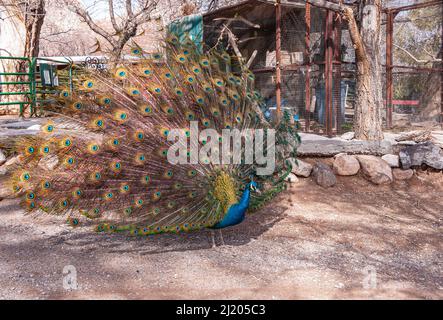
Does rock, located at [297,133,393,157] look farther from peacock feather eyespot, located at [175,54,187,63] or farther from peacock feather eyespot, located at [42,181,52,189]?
peacock feather eyespot, located at [42,181,52,189]

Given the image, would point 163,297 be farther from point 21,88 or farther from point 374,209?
point 21,88

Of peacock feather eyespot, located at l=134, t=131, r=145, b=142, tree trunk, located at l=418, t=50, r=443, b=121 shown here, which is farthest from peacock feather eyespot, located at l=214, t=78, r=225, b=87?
tree trunk, located at l=418, t=50, r=443, b=121

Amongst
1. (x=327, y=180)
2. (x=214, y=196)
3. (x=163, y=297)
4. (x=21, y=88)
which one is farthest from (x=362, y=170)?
(x=21, y=88)

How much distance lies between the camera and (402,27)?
17.7 meters

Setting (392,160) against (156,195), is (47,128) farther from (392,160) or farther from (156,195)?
(392,160)

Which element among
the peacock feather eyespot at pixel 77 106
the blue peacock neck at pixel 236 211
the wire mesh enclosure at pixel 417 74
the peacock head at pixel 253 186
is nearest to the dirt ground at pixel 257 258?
the blue peacock neck at pixel 236 211

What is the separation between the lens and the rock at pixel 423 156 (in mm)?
7336

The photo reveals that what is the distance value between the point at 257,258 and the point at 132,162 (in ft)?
5.12

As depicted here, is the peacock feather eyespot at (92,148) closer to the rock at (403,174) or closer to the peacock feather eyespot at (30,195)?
the peacock feather eyespot at (30,195)

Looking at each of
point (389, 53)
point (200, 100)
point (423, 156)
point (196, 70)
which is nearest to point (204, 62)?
point (196, 70)

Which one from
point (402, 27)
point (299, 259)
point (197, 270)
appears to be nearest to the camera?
point (197, 270)

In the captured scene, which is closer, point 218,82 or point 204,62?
point 218,82

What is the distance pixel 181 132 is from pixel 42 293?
186 cm

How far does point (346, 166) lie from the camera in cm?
741
